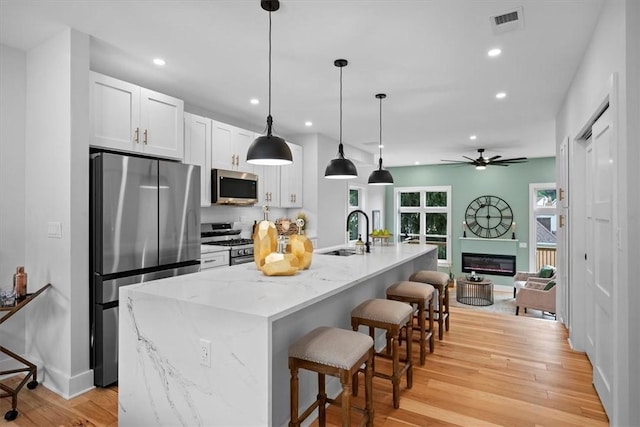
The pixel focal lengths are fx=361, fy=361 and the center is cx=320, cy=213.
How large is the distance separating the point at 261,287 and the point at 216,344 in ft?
1.33

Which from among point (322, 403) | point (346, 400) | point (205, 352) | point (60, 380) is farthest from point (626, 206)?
point (60, 380)

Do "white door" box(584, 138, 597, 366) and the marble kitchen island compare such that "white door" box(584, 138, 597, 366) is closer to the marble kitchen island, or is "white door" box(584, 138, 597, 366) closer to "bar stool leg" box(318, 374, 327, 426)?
the marble kitchen island

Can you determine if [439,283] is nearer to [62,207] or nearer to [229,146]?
[229,146]

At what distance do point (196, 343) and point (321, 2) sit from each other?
211 centimetres

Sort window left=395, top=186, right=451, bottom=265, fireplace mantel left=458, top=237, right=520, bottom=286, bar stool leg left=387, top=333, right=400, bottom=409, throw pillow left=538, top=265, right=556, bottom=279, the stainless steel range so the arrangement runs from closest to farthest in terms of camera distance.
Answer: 1. bar stool leg left=387, top=333, right=400, bottom=409
2. the stainless steel range
3. throw pillow left=538, top=265, right=556, bottom=279
4. fireplace mantel left=458, top=237, right=520, bottom=286
5. window left=395, top=186, right=451, bottom=265

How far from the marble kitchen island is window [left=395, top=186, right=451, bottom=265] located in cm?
798

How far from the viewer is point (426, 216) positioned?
33.0 feet

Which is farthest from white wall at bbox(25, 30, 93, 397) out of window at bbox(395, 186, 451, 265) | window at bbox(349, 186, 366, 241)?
window at bbox(395, 186, 451, 265)

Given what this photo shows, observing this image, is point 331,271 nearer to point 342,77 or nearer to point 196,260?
point 196,260

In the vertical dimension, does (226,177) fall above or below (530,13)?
below

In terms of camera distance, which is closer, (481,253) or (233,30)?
(233,30)

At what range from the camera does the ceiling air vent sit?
238 centimetres

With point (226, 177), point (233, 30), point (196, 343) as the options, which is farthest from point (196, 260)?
point (233, 30)

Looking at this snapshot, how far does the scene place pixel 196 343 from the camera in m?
1.72
